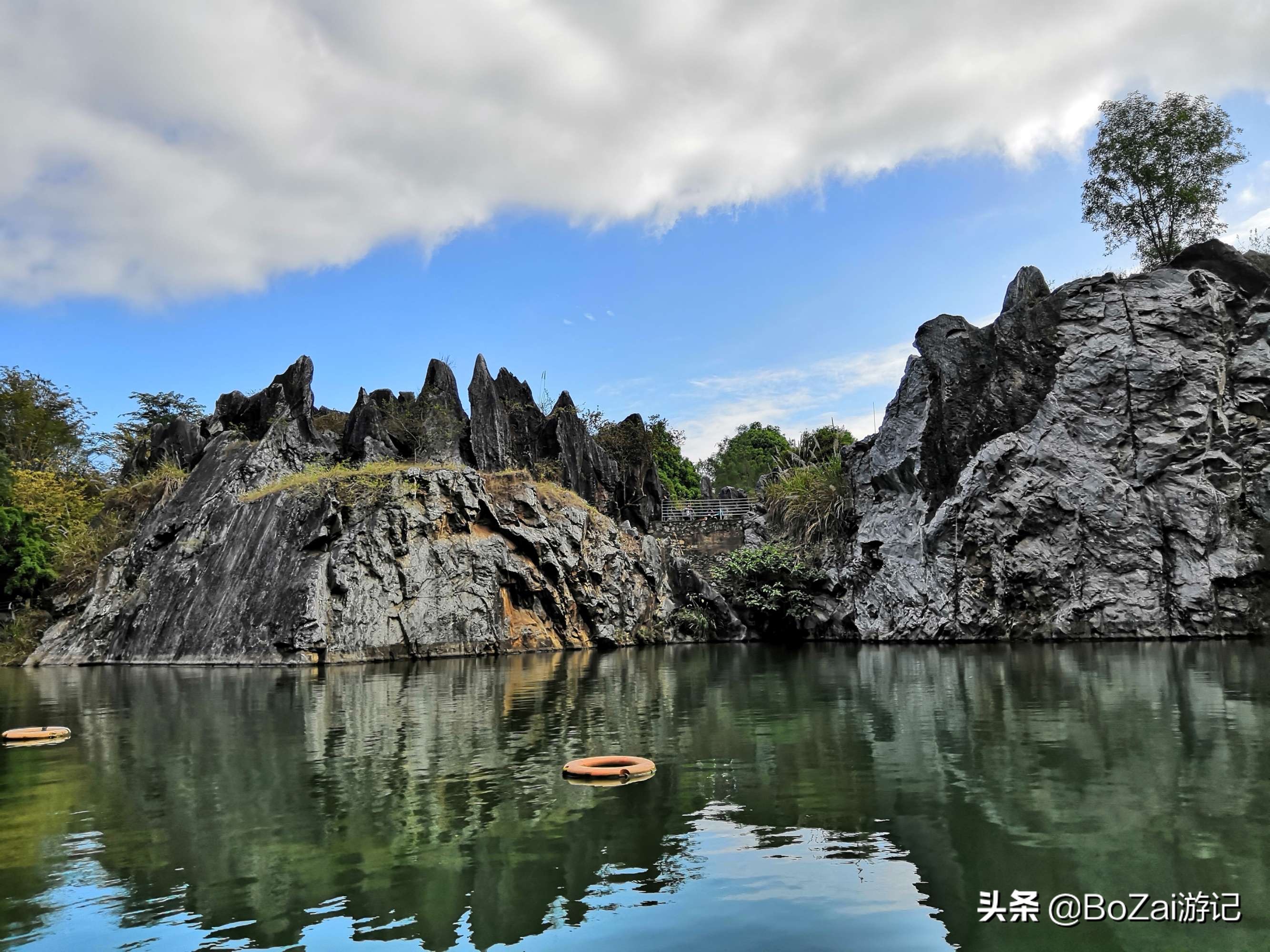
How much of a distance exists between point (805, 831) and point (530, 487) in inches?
1118

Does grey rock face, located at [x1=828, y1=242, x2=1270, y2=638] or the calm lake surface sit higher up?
grey rock face, located at [x1=828, y1=242, x2=1270, y2=638]

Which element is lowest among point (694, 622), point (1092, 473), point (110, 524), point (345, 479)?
point (694, 622)

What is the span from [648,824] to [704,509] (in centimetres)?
3890

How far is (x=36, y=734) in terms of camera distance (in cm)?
1172

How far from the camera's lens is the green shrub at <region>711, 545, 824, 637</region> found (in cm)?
3506

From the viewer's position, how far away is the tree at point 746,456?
74250 mm

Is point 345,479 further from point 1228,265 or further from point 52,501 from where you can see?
point 1228,265

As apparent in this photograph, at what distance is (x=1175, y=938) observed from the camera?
4.52m

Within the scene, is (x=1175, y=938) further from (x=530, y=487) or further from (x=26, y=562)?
(x=26, y=562)

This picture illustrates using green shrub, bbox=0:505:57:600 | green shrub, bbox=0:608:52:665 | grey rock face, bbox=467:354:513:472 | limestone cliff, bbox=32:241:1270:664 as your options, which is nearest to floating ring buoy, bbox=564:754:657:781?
limestone cliff, bbox=32:241:1270:664

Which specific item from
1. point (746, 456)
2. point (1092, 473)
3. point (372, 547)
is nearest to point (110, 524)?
point (372, 547)

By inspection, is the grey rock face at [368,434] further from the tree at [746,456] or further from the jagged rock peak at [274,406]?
the tree at [746,456]

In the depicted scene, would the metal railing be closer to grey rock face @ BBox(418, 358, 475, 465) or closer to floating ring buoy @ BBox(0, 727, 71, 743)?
grey rock face @ BBox(418, 358, 475, 465)

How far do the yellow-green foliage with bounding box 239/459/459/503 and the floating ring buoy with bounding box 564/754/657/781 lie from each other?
22.8 meters
